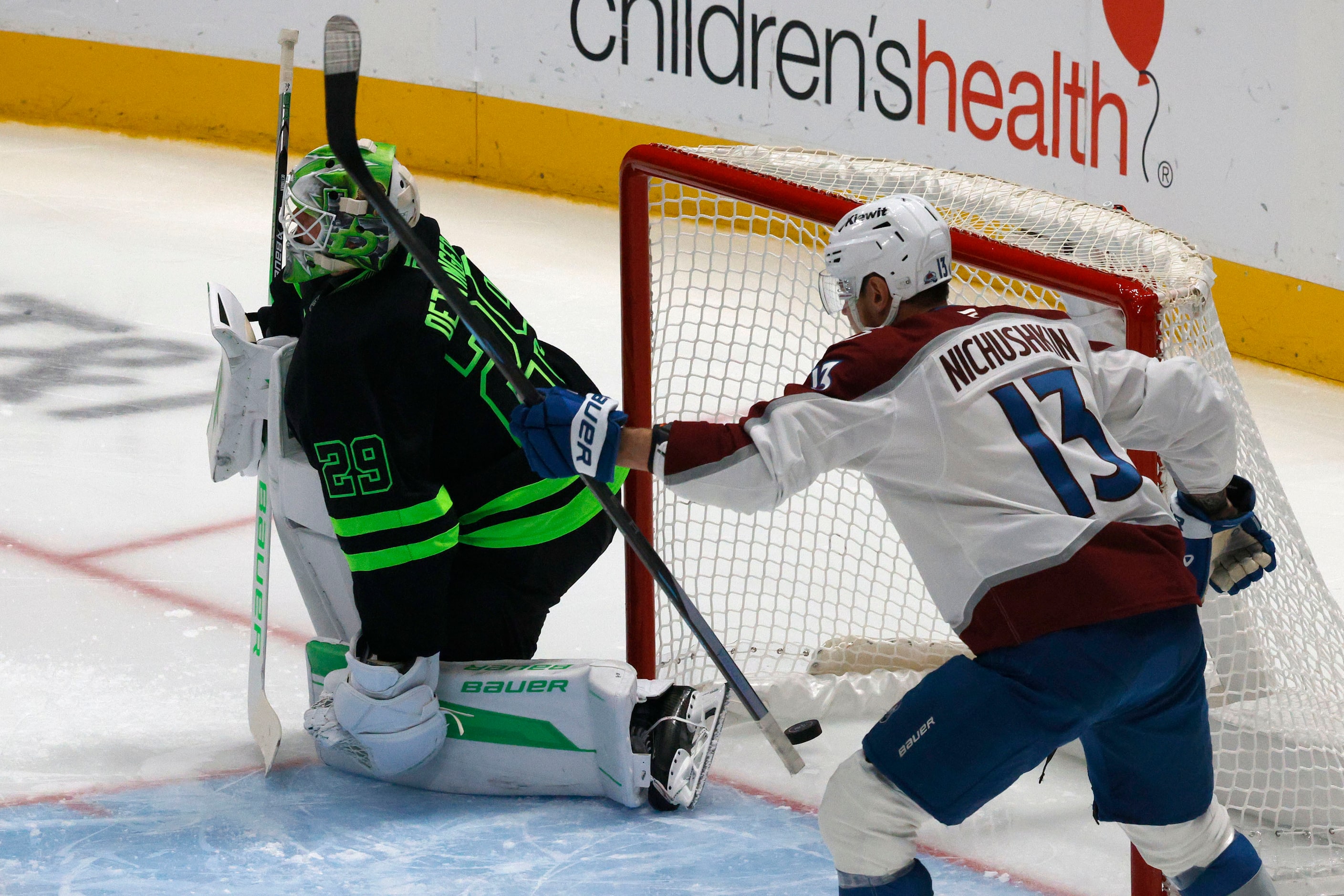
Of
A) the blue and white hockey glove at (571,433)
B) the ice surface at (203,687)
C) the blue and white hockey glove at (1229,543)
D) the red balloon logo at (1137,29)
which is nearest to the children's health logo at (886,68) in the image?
the red balloon logo at (1137,29)

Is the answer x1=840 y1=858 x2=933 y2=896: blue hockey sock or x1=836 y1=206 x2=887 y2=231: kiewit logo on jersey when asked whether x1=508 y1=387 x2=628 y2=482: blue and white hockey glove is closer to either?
x1=836 y1=206 x2=887 y2=231: kiewit logo on jersey

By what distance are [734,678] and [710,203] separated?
1244 mm

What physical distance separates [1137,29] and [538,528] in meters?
3.53

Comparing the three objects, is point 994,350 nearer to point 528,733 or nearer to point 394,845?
point 528,733

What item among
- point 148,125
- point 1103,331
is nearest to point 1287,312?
point 1103,331

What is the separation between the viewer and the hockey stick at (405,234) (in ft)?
6.89

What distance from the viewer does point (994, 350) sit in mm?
1936

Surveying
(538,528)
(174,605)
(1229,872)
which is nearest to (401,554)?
(538,528)

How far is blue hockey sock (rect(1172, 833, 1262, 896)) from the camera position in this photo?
2037 mm

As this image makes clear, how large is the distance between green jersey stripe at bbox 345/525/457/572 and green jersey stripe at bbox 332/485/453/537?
Result: 3 centimetres

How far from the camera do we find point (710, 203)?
128 inches

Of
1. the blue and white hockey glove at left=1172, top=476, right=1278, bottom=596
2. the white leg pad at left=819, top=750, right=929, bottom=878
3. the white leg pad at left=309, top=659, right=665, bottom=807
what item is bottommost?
the white leg pad at left=309, top=659, right=665, bottom=807

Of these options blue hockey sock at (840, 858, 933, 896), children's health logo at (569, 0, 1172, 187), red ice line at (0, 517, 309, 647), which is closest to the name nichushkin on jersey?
blue hockey sock at (840, 858, 933, 896)

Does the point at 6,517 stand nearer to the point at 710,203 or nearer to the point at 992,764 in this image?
the point at 710,203
